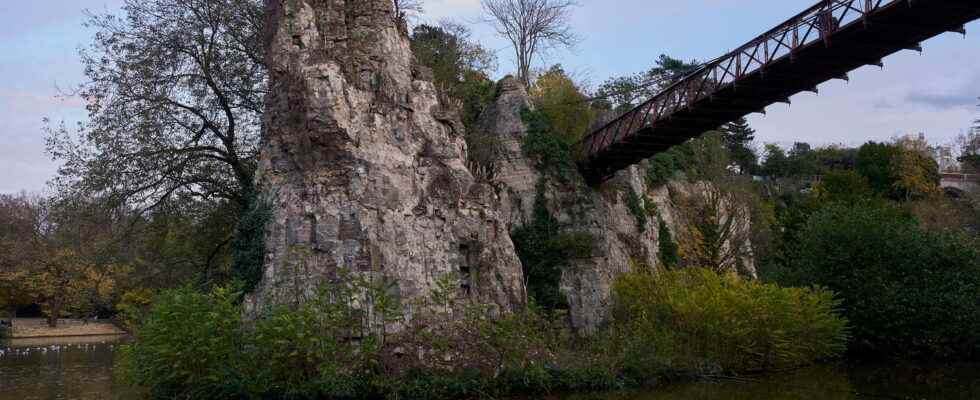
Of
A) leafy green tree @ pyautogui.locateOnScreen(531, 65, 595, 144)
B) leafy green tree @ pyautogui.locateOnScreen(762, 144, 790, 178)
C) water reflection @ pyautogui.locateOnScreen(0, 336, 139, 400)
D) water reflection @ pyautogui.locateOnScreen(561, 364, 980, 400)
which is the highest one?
leafy green tree @ pyautogui.locateOnScreen(762, 144, 790, 178)

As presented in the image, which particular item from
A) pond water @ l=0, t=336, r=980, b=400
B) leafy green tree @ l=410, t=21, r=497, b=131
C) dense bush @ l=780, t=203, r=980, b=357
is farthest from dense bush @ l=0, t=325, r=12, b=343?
dense bush @ l=780, t=203, r=980, b=357

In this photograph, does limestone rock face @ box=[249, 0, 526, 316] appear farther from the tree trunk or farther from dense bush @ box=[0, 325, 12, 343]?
the tree trunk

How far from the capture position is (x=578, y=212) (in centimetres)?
2466

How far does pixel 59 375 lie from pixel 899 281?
24.4m

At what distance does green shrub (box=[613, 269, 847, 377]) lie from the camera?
18328mm

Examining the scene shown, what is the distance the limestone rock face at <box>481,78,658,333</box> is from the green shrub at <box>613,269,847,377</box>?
230 cm

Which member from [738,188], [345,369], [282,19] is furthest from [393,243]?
[738,188]

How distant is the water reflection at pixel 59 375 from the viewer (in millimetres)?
17062

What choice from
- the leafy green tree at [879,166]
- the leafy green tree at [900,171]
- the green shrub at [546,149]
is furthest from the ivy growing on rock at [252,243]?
the leafy green tree at [879,166]

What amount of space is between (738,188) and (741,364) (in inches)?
629

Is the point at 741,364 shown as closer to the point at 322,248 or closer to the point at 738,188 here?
the point at 322,248

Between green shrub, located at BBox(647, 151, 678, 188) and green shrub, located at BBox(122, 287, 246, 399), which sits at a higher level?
green shrub, located at BBox(647, 151, 678, 188)

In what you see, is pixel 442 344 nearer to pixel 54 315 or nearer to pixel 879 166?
pixel 54 315

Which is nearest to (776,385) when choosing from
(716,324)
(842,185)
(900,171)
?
(716,324)
